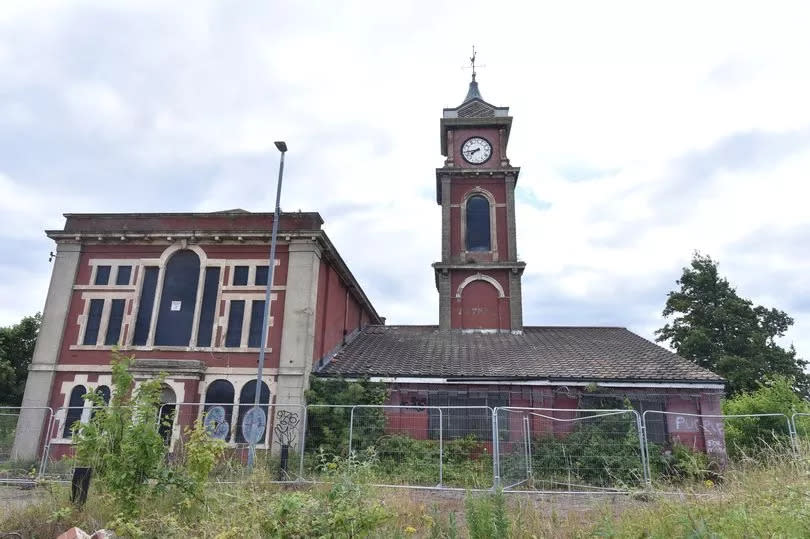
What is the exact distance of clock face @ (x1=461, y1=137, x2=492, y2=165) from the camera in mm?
26250

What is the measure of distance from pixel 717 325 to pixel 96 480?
129ft

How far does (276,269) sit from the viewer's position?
1812 cm

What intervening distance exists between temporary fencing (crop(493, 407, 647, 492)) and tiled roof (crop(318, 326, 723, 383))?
2.66 m

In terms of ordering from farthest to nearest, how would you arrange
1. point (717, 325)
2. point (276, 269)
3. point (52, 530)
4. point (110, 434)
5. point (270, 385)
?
point (717, 325) < point (276, 269) < point (270, 385) < point (110, 434) < point (52, 530)

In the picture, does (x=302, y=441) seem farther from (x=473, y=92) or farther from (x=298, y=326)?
(x=473, y=92)

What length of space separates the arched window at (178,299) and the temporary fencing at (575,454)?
1158cm

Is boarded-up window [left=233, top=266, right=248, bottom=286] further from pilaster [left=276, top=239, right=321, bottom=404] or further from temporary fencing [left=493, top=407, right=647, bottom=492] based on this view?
temporary fencing [left=493, top=407, right=647, bottom=492]

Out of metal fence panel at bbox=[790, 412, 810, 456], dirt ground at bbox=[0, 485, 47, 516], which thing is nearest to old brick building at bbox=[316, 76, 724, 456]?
metal fence panel at bbox=[790, 412, 810, 456]

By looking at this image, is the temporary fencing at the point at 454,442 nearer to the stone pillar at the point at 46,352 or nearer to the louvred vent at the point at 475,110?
the stone pillar at the point at 46,352

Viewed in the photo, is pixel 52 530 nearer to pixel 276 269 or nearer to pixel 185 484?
pixel 185 484

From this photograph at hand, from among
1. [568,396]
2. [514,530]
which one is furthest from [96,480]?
[568,396]

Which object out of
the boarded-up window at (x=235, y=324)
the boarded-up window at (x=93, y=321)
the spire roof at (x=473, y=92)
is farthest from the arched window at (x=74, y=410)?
the spire roof at (x=473, y=92)

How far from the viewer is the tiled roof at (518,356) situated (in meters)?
17.3

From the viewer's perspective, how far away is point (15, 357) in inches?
1091
